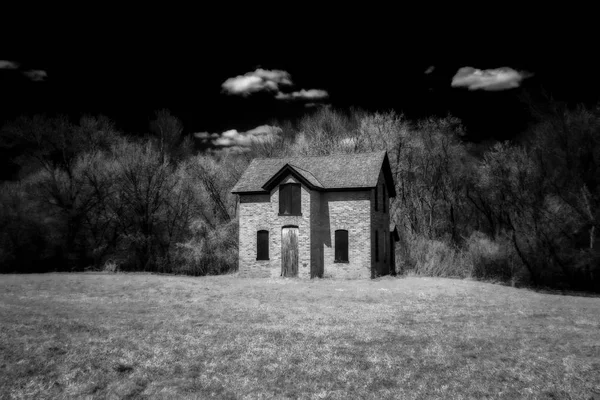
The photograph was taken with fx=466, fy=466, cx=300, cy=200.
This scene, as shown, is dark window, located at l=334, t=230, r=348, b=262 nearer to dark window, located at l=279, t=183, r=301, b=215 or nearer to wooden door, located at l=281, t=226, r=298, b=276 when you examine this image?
wooden door, located at l=281, t=226, r=298, b=276

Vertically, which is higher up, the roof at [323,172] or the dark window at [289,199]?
the roof at [323,172]

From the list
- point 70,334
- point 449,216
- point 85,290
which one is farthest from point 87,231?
point 449,216

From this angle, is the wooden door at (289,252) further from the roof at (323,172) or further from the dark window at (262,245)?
the roof at (323,172)

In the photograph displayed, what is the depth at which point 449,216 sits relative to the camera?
4328 centimetres

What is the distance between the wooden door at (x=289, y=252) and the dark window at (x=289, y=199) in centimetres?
104

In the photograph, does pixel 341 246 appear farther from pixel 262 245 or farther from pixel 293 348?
pixel 293 348

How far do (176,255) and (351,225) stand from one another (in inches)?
595

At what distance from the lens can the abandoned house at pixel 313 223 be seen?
28125 millimetres

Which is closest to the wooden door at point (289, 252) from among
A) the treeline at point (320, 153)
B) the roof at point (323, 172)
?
the roof at point (323, 172)

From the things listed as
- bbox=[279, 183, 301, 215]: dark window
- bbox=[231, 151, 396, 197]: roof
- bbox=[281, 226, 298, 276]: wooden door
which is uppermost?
bbox=[231, 151, 396, 197]: roof

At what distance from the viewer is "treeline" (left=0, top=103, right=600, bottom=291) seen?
87.7 feet

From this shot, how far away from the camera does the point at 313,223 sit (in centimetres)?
2848

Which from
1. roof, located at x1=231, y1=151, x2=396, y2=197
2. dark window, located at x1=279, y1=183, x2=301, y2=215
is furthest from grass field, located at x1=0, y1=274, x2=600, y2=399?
roof, located at x1=231, y1=151, x2=396, y2=197

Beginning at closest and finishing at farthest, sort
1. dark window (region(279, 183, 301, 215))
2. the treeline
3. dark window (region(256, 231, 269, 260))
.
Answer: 1. the treeline
2. dark window (region(279, 183, 301, 215))
3. dark window (region(256, 231, 269, 260))
